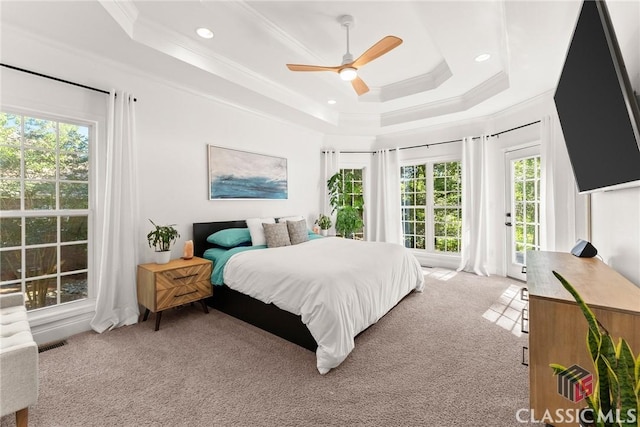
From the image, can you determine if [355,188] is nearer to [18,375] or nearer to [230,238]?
[230,238]

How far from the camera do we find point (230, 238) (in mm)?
3451

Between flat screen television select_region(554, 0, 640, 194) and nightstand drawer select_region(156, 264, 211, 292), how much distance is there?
10.8 ft

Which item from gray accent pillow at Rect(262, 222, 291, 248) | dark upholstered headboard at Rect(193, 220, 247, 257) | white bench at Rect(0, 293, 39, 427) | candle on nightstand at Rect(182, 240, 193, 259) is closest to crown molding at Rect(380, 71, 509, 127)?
gray accent pillow at Rect(262, 222, 291, 248)

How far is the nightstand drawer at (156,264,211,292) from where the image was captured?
8.88 ft

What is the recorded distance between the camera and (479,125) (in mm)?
4836

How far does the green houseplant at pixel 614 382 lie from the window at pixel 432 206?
15.0 feet

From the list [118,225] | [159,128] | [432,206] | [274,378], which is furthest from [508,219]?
[118,225]

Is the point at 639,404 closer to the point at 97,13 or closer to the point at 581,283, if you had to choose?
the point at 581,283

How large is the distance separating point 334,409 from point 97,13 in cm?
→ 325

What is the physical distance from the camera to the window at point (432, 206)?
5234mm

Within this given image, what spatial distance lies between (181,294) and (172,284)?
0.15 m

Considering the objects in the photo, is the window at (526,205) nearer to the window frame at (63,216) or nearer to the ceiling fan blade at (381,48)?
the ceiling fan blade at (381,48)

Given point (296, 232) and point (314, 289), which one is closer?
point (314, 289)

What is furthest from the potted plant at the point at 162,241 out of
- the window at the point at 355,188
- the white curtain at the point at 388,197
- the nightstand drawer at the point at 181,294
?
the white curtain at the point at 388,197
